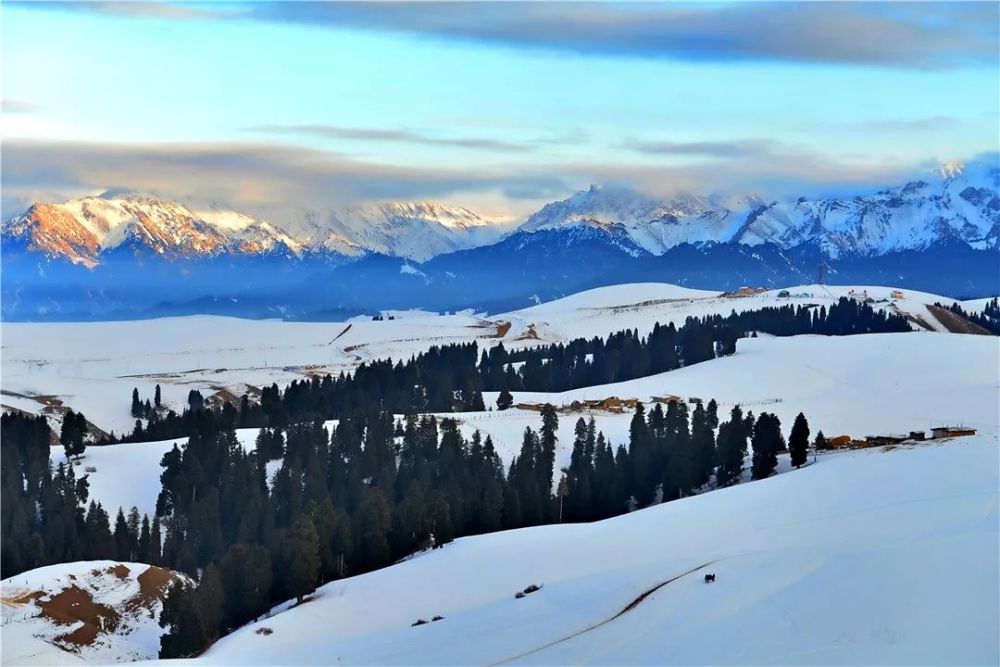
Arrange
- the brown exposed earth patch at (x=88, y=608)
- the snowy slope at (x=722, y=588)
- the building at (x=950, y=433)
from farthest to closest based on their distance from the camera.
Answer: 1. the building at (x=950, y=433)
2. the brown exposed earth patch at (x=88, y=608)
3. the snowy slope at (x=722, y=588)

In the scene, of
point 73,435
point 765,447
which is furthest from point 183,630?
point 73,435

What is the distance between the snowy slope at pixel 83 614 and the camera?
65938 millimetres

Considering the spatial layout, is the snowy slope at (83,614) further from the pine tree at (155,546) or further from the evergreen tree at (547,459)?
the evergreen tree at (547,459)

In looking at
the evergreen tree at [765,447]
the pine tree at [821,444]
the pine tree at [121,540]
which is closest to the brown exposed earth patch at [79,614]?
the pine tree at [121,540]

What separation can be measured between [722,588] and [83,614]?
35.5 m

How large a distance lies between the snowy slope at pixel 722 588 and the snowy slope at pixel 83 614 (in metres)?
7.49

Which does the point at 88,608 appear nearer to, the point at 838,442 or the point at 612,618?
the point at 612,618

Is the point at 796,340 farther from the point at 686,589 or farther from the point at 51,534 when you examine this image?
the point at 686,589

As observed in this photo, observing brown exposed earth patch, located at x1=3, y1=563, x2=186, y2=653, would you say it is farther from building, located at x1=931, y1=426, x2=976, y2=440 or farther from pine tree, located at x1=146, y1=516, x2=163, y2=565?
building, located at x1=931, y1=426, x2=976, y2=440

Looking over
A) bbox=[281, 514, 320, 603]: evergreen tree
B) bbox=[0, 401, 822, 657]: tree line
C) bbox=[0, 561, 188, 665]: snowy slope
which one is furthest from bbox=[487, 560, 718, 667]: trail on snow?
bbox=[0, 561, 188, 665]: snowy slope

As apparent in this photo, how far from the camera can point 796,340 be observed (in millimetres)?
186375

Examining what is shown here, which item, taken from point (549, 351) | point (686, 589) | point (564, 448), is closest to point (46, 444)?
point (564, 448)

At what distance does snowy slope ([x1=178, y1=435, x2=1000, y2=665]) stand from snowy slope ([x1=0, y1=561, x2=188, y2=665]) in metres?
7.49

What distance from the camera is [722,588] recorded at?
54094mm
